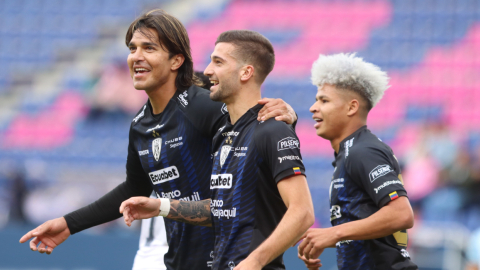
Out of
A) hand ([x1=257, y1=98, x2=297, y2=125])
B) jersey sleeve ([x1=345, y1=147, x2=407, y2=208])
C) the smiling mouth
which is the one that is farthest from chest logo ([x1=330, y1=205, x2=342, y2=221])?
the smiling mouth

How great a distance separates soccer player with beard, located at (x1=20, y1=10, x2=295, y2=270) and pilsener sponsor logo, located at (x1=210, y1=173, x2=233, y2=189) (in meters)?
0.37

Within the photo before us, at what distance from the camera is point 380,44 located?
13680 mm

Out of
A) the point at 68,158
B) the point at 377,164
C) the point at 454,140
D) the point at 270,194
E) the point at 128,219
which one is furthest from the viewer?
the point at 68,158

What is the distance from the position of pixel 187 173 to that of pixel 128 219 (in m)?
0.83

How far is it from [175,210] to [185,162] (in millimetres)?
492

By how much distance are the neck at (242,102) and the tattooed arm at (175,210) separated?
0.54 meters

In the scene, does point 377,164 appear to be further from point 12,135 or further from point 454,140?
point 12,135

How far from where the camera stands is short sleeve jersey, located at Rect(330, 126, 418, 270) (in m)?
3.54

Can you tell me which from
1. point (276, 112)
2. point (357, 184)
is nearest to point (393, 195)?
point (357, 184)

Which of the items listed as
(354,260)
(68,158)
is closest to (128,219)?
(354,260)

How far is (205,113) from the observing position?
3.85 m

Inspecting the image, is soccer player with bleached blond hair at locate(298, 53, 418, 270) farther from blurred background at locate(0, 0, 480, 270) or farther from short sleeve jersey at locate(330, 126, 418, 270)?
blurred background at locate(0, 0, 480, 270)

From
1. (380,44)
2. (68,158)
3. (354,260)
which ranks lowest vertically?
(354,260)

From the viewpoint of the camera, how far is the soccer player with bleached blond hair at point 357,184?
3453 millimetres
